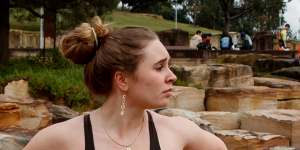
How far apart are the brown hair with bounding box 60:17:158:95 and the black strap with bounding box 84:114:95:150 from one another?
0.43 feet

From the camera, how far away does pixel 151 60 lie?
2484 millimetres

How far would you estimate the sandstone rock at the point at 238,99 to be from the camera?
10.0m

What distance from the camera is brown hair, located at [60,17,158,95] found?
2.49m

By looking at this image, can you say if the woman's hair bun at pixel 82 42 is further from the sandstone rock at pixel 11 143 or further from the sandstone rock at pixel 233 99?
the sandstone rock at pixel 233 99

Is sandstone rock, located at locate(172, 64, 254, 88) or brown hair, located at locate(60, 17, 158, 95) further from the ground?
brown hair, located at locate(60, 17, 158, 95)

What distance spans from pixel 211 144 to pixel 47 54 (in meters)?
10.8

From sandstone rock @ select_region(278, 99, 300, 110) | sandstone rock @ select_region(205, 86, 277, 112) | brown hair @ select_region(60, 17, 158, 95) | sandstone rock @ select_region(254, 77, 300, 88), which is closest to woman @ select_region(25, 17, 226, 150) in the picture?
brown hair @ select_region(60, 17, 158, 95)

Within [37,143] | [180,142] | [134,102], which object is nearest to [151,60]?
[134,102]

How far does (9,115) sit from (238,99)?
417cm

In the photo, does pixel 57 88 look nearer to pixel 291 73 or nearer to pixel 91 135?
pixel 291 73

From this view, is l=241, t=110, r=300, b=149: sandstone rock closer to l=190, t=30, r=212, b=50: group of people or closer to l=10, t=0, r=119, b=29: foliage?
l=10, t=0, r=119, b=29: foliage

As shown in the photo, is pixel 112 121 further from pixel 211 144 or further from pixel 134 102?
pixel 211 144

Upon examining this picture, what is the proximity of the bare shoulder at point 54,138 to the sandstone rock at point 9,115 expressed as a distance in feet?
14.4

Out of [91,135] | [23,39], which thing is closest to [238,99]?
→ [91,135]
